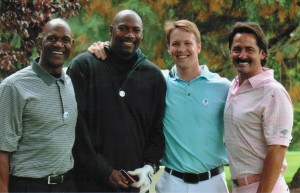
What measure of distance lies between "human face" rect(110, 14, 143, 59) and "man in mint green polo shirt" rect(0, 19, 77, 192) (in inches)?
18.5

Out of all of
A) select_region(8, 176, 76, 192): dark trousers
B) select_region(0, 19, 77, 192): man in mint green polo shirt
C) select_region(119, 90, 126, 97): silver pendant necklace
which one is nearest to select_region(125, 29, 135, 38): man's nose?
select_region(119, 90, 126, 97): silver pendant necklace

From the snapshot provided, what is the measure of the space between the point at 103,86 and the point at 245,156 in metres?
1.07

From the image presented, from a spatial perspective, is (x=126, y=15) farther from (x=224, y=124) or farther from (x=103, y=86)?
(x=224, y=124)

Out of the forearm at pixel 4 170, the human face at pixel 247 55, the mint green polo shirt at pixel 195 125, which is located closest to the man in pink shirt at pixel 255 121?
the human face at pixel 247 55

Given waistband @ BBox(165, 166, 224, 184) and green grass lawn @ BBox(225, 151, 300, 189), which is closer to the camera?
waistband @ BBox(165, 166, 224, 184)

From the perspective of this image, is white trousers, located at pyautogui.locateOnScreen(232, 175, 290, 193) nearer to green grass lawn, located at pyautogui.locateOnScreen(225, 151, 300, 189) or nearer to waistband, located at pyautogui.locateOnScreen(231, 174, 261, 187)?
waistband, located at pyautogui.locateOnScreen(231, 174, 261, 187)

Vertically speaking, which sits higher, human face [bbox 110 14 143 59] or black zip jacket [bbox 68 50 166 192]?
human face [bbox 110 14 143 59]

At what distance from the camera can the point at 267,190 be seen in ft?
12.0

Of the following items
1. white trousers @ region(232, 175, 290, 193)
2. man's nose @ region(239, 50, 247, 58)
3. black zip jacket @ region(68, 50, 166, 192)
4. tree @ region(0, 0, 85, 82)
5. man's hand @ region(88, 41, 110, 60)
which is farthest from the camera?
tree @ region(0, 0, 85, 82)

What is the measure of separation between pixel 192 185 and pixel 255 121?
2.45 feet

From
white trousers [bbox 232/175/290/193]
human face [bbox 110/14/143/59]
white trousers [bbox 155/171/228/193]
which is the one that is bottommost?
white trousers [bbox 155/171/228/193]

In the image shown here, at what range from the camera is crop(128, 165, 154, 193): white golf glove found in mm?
→ 4070

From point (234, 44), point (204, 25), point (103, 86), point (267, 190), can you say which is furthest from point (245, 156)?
point (204, 25)

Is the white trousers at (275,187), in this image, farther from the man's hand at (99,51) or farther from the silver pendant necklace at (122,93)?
the man's hand at (99,51)
